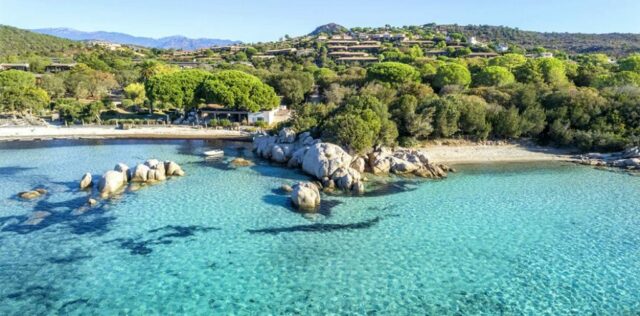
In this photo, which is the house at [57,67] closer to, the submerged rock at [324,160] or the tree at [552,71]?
the submerged rock at [324,160]

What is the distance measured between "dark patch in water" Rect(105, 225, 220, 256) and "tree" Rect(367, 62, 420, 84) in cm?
5546

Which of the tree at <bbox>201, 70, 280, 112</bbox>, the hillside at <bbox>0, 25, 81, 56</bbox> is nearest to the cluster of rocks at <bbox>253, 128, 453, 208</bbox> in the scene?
the tree at <bbox>201, 70, 280, 112</bbox>

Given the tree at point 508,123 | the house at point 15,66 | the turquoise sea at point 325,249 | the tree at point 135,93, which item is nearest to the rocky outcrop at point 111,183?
the turquoise sea at point 325,249

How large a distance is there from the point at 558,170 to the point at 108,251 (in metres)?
40.0

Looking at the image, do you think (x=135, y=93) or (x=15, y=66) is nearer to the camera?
(x=135, y=93)

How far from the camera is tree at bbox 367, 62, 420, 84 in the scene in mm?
74188

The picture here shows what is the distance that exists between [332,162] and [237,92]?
32.5m

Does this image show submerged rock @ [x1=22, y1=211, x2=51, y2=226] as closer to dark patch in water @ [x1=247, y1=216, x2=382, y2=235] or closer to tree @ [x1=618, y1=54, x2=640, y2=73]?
dark patch in water @ [x1=247, y1=216, x2=382, y2=235]

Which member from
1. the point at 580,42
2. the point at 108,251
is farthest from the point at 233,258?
the point at 580,42

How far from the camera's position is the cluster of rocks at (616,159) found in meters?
42.1

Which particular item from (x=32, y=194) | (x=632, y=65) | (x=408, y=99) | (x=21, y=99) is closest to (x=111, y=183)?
(x=32, y=194)

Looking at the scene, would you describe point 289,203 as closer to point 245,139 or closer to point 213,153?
point 213,153

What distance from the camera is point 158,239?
24.0 meters

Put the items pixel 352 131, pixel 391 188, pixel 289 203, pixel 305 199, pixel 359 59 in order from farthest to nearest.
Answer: pixel 359 59, pixel 352 131, pixel 391 188, pixel 289 203, pixel 305 199
